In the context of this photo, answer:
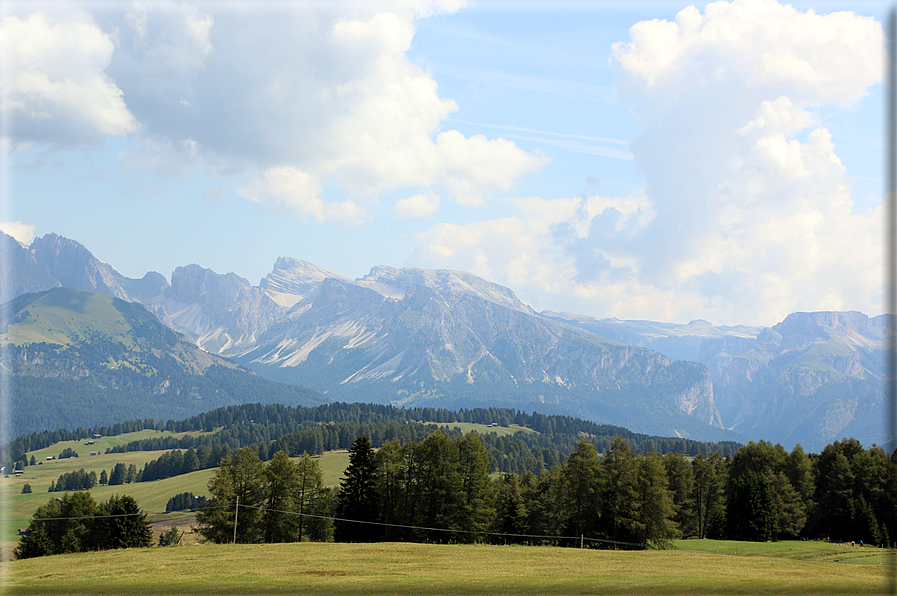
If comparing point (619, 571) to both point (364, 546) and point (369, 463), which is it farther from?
point (369, 463)

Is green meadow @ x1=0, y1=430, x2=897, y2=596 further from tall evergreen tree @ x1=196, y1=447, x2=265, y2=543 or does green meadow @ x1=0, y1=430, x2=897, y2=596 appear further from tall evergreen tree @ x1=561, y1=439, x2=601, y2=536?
tall evergreen tree @ x1=196, y1=447, x2=265, y2=543

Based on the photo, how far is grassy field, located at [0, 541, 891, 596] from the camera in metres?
38.6

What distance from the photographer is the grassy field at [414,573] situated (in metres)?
38.6

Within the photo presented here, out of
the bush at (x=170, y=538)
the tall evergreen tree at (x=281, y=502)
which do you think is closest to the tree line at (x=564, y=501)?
the tall evergreen tree at (x=281, y=502)

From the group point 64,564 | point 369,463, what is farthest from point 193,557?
point 369,463

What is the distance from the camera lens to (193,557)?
2151 inches

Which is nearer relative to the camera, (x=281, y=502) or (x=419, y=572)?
(x=419, y=572)

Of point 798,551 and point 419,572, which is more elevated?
point 419,572

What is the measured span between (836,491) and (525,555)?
68.4 meters

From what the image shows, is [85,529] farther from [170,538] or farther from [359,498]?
[359,498]

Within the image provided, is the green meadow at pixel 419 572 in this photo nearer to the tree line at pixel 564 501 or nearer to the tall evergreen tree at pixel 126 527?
the tree line at pixel 564 501

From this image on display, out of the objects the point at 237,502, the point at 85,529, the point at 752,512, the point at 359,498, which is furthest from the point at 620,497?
the point at 85,529

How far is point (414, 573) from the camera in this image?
149ft

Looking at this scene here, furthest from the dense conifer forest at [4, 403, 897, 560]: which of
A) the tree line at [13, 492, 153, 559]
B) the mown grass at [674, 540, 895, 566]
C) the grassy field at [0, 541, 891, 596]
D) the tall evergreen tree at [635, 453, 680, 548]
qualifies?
the grassy field at [0, 541, 891, 596]
